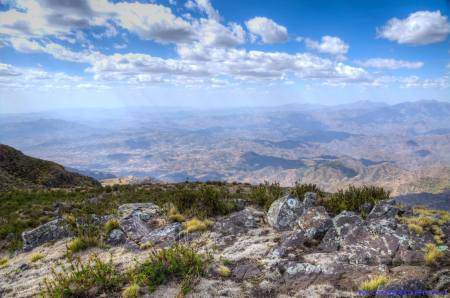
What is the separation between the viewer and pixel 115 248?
35.3 feet

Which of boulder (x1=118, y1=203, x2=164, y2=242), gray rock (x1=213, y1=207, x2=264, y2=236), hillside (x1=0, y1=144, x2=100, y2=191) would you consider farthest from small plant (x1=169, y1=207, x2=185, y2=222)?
hillside (x1=0, y1=144, x2=100, y2=191)

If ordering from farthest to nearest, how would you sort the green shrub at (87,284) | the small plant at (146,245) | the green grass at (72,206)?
1. the green grass at (72,206)
2. the small plant at (146,245)
3. the green shrub at (87,284)

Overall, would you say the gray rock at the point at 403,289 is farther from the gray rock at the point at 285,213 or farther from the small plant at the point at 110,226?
the small plant at the point at 110,226

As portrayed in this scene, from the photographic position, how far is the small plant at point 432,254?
7.77 meters

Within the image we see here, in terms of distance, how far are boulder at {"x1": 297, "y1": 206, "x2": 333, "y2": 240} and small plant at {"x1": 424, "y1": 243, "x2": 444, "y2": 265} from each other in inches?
119

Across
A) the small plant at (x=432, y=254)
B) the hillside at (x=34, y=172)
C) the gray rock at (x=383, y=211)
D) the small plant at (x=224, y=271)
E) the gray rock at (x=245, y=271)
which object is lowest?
the hillside at (x=34, y=172)

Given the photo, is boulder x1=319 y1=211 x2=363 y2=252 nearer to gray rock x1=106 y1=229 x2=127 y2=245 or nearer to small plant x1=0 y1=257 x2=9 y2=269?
gray rock x1=106 y1=229 x2=127 y2=245

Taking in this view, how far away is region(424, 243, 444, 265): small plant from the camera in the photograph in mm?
7770

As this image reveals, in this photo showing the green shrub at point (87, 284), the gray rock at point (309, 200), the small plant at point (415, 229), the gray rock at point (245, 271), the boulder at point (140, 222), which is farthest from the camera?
the gray rock at point (309, 200)

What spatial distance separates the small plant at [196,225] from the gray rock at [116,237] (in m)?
2.64

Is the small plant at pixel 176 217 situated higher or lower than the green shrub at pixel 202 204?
lower

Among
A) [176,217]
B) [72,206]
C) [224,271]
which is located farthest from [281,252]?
[72,206]

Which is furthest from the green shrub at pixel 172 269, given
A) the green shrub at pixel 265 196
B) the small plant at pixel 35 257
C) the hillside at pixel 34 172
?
the hillside at pixel 34 172

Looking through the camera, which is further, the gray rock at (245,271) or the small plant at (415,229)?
the small plant at (415,229)
